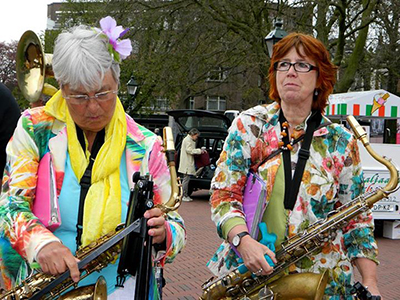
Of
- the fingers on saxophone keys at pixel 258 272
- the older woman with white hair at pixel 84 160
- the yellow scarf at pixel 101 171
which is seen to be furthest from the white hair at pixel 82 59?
the fingers on saxophone keys at pixel 258 272

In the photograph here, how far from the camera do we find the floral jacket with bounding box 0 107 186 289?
5.66 ft

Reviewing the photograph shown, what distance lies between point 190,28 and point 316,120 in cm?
1405

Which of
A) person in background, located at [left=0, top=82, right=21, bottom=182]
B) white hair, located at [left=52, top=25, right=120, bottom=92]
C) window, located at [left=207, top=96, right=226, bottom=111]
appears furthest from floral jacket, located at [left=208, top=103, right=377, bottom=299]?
window, located at [left=207, top=96, right=226, bottom=111]

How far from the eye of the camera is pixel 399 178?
2320mm

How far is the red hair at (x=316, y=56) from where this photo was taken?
7.52 ft

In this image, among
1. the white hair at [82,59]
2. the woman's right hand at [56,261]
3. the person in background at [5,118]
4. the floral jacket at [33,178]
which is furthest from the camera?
the person in background at [5,118]

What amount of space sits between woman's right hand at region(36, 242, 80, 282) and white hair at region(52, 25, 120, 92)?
0.65 meters

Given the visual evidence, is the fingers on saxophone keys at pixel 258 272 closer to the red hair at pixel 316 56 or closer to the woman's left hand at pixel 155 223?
the woman's left hand at pixel 155 223

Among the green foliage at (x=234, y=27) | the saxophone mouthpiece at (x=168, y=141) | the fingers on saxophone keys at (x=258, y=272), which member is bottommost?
the fingers on saxophone keys at (x=258, y=272)

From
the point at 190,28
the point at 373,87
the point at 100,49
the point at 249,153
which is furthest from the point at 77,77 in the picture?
the point at 373,87

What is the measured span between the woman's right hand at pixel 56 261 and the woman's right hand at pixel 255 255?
76 centimetres

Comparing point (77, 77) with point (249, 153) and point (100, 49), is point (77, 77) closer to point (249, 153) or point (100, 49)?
point (100, 49)

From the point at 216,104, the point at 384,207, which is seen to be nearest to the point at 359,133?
the point at 384,207

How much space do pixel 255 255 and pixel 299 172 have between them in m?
0.45
